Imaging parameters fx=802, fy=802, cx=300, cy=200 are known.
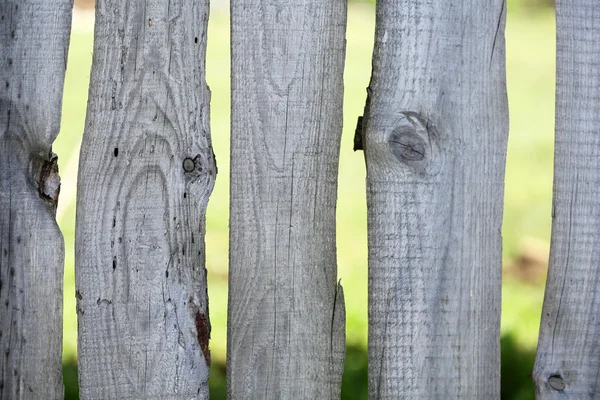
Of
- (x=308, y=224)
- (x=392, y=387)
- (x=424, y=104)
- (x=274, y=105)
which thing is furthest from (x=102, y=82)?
(x=392, y=387)

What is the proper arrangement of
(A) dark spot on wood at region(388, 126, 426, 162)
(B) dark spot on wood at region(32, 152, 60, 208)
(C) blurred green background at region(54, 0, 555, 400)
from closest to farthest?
(A) dark spot on wood at region(388, 126, 426, 162)
(B) dark spot on wood at region(32, 152, 60, 208)
(C) blurred green background at region(54, 0, 555, 400)

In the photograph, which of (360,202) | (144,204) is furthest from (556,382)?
(360,202)

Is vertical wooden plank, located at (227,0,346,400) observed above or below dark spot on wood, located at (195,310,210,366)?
above

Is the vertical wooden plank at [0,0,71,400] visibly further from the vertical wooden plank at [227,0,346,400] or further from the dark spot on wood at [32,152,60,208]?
the vertical wooden plank at [227,0,346,400]

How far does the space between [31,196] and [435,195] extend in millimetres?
1040

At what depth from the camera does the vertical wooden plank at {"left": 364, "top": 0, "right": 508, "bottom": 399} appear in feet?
6.51

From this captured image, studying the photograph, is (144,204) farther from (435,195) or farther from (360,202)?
(360,202)

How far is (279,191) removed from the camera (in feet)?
6.75

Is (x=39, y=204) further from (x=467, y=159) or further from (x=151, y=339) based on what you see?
(x=467, y=159)

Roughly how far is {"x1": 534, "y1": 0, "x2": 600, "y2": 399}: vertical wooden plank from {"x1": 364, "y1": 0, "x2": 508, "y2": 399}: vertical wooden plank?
0.46ft

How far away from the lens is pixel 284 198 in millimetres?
2059

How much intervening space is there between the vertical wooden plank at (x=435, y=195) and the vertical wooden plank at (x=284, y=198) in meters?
0.12

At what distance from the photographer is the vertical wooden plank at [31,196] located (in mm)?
2049

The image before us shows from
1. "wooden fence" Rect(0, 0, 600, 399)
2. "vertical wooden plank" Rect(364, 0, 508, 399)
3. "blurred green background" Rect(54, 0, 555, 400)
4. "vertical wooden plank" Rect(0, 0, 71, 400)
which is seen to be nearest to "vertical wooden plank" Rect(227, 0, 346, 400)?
"wooden fence" Rect(0, 0, 600, 399)
